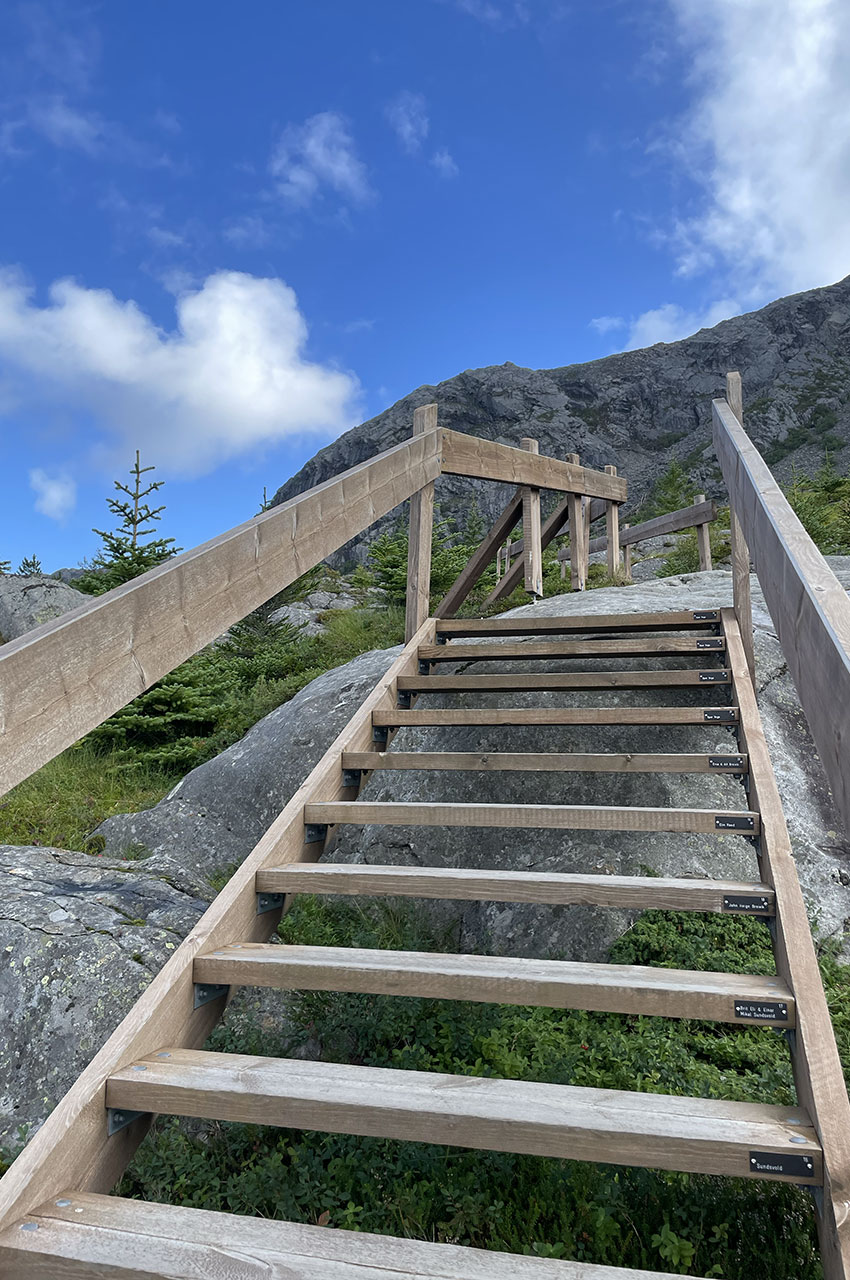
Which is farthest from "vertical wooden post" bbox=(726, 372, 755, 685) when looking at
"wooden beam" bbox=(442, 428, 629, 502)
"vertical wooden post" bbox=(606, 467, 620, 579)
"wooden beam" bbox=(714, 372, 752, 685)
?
"vertical wooden post" bbox=(606, 467, 620, 579)

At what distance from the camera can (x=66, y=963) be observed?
3408 mm

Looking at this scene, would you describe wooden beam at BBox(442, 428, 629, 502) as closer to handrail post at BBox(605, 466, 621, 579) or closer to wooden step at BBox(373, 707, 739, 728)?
handrail post at BBox(605, 466, 621, 579)

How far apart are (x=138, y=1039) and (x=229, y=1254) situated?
68 cm

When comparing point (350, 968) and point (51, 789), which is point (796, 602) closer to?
point (350, 968)

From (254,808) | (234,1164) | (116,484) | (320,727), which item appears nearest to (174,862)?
(254,808)

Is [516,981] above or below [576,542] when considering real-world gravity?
below

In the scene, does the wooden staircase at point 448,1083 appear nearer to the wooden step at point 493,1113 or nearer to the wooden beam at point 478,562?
the wooden step at point 493,1113

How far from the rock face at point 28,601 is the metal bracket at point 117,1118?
601 inches

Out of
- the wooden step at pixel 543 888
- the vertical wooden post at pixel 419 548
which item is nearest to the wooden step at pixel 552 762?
the wooden step at pixel 543 888

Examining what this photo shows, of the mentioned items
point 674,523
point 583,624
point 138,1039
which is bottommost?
point 138,1039

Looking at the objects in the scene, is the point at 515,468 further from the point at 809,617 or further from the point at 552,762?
the point at 809,617

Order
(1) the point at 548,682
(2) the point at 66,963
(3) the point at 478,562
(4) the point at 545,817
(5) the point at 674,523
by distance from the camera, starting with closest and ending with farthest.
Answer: (4) the point at 545,817 < (2) the point at 66,963 < (1) the point at 548,682 < (3) the point at 478,562 < (5) the point at 674,523

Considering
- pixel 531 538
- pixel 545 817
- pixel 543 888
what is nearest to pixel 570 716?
pixel 545 817

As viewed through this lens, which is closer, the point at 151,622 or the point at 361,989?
the point at 151,622
